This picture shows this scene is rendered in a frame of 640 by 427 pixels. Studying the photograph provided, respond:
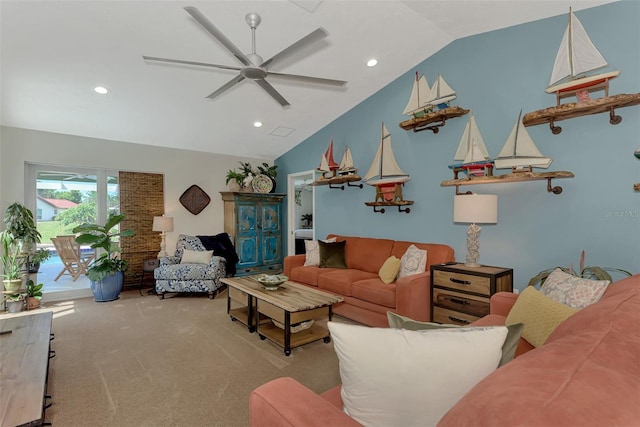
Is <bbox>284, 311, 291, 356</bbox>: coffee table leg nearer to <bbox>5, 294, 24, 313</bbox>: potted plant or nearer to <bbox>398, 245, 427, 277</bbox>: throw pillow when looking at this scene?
<bbox>398, 245, 427, 277</bbox>: throw pillow

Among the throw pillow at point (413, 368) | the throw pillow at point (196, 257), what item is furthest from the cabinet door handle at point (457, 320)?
the throw pillow at point (196, 257)

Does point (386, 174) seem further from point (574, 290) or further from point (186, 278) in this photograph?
point (186, 278)

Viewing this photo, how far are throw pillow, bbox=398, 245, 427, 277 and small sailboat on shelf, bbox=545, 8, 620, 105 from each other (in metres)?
1.92

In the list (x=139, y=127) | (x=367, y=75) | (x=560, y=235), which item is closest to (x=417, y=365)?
(x=560, y=235)

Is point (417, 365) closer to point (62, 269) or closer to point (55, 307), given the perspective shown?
point (55, 307)

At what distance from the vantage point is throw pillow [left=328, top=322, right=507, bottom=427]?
0.84 meters

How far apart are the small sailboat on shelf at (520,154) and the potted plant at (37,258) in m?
5.84

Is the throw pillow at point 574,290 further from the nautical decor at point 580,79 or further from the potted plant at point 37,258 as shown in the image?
the potted plant at point 37,258

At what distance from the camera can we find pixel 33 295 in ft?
13.6

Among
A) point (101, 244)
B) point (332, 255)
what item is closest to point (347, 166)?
point (332, 255)

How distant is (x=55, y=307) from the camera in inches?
168

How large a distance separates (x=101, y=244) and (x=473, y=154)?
204 inches

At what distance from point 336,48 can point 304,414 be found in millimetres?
3442

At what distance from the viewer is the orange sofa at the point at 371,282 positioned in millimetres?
3074
